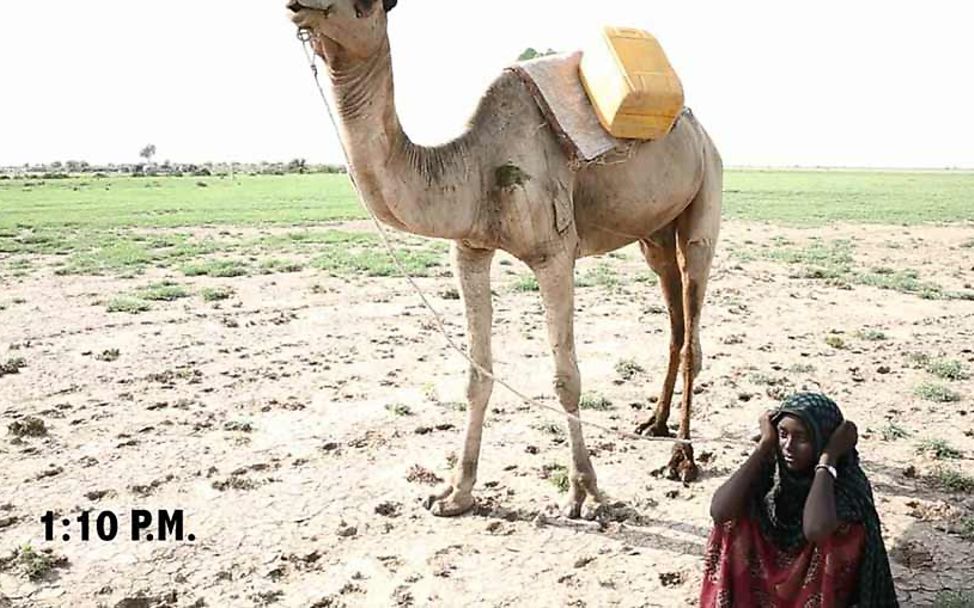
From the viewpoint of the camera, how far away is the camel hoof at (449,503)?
5.52 m

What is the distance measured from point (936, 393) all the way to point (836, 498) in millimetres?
4954

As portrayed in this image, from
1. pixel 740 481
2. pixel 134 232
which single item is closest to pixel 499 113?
pixel 740 481

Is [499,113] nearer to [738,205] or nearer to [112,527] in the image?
[112,527]

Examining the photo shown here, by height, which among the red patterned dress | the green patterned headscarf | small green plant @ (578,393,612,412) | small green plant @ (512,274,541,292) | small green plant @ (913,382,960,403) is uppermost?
the green patterned headscarf

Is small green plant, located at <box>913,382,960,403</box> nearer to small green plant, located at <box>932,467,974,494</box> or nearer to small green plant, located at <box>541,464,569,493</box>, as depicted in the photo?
small green plant, located at <box>932,467,974,494</box>

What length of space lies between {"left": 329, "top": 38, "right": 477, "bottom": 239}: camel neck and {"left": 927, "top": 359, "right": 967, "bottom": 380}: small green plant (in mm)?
5768

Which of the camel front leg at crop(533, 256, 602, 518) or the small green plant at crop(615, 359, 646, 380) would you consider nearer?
the camel front leg at crop(533, 256, 602, 518)

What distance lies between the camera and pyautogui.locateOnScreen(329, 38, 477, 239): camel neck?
430 cm

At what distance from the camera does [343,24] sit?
3998 millimetres

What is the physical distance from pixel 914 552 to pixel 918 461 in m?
1.67

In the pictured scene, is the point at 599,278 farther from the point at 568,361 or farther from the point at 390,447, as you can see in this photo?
the point at 568,361

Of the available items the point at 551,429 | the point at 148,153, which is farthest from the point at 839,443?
the point at 148,153

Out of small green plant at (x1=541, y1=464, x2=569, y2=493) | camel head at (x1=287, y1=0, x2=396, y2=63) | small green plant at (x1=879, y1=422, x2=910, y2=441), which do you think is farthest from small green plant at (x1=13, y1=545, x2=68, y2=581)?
small green plant at (x1=879, y1=422, x2=910, y2=441)

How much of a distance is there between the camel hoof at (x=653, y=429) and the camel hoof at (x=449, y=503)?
1.73 metres
